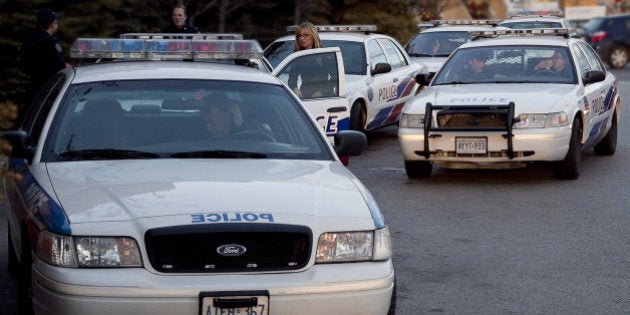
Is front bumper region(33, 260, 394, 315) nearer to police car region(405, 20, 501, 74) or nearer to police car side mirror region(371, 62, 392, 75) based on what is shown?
police car side mirror region(371, 62, 392, 75)

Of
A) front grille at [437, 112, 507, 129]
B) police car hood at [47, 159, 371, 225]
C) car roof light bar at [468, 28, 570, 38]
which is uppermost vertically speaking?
police car hood at [47, 159, 371, 225]

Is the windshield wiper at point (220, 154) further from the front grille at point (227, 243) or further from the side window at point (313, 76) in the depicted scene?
the side window at point (313, 76)

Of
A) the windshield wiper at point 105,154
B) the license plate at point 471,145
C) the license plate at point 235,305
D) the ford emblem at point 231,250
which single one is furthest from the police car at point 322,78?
the license plate at point 235,305

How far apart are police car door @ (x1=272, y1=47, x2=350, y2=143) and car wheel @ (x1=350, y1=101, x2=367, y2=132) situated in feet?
7.87

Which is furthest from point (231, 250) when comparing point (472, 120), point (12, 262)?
point (472, 120)

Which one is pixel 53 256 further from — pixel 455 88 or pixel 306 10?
pixel 306 10

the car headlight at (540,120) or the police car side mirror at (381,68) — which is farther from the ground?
the car headlight at (540,120)

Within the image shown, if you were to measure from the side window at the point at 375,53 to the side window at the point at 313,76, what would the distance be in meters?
3.74

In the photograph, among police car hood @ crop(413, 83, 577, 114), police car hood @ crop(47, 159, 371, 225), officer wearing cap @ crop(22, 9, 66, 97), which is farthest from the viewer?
police car hood @ crop(413, 83, 577, 114)

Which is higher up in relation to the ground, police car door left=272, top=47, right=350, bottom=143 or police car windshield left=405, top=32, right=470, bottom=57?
police car door left=272, top=47, right=350, bottom=143

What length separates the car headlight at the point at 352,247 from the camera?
592 cm

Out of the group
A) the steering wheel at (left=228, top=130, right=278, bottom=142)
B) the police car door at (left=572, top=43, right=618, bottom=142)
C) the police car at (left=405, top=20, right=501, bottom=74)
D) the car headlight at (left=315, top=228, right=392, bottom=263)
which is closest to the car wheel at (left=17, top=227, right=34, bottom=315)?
the steering wheel at (left=228, top=130, right=278, bottom=142)

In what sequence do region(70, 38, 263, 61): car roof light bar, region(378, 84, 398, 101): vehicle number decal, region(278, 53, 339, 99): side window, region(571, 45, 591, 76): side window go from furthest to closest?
region(378, 84, 398, 101): vehicle number decal → region(571, 45, 591, 76): side window → region(278, 53, 339, 99): side window → region(70, 38, 263, 61): car roof light bar

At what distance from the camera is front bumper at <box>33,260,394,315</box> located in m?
5.59
